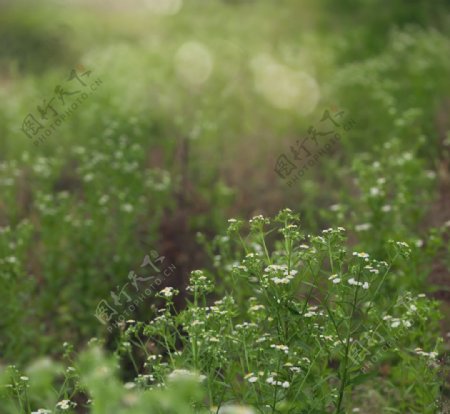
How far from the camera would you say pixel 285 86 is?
318 inches

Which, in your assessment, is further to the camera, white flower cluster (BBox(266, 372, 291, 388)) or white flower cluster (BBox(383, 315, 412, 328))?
white flower cluster (BBox(383, 315, 412, 328))

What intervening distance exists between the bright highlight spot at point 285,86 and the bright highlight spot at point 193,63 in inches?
23.7

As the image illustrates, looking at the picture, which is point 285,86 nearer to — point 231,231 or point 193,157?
point 193,157

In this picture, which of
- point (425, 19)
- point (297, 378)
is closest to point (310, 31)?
point (425, 19)

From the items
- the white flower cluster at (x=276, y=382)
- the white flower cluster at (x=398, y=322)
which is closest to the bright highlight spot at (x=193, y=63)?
the white flower cluster at (x=398, y=322)

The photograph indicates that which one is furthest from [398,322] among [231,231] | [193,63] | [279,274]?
[193,63]

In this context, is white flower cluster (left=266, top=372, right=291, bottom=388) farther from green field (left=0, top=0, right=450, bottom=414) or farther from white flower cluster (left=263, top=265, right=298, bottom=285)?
white flower cluster (left=263, top=265, right=298, bottom=285)

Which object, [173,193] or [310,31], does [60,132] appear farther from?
[310,31]

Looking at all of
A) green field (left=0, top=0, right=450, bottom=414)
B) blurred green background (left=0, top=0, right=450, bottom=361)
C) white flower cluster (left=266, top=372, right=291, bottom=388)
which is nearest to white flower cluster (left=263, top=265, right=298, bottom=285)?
green field (left=0, top=0, right=450, bottom=414)

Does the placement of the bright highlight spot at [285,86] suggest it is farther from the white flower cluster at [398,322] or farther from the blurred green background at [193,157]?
the white flower cluster at [398,322]

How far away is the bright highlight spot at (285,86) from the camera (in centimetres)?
779

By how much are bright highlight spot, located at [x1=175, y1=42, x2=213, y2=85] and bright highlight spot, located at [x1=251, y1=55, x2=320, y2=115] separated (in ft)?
1.97

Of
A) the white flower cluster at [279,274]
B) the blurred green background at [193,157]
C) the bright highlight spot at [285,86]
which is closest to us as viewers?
the white flower cluster at [279,274]

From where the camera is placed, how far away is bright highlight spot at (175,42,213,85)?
28.2ft
